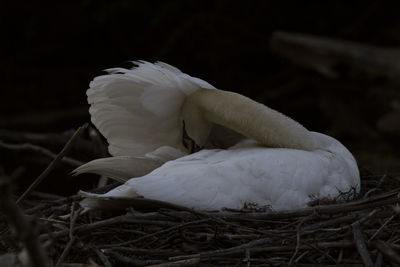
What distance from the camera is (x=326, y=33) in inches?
406

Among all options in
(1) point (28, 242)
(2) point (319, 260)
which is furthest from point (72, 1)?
(1) point (28, 242)

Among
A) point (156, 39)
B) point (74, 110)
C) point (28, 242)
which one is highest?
point (28, 242)

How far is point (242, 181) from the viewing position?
12.4 ft

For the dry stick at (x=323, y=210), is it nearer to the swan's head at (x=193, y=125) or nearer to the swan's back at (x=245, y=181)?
the swan's back at (x=245, y=181)

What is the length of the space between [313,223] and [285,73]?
274 inches

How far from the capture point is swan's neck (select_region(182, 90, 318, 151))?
4.47 m

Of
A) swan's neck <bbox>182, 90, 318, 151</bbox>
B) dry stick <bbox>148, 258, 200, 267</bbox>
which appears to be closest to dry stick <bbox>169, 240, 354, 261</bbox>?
dry stick <bbox>148, 258, 200, 267</bbox>

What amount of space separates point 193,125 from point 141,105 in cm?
42

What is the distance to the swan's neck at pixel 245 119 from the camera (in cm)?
447

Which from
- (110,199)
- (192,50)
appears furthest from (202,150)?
(192,50)

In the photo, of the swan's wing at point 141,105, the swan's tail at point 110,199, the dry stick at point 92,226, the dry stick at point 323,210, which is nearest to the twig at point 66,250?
the dry stick at point 92,226

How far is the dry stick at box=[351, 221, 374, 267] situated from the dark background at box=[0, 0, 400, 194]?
608cm

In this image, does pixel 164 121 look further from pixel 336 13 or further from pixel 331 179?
pixel 336 13

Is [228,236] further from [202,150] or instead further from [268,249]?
[202,150]
